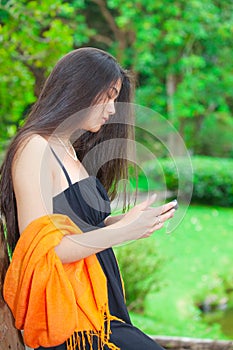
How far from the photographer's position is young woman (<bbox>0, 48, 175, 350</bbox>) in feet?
4.87

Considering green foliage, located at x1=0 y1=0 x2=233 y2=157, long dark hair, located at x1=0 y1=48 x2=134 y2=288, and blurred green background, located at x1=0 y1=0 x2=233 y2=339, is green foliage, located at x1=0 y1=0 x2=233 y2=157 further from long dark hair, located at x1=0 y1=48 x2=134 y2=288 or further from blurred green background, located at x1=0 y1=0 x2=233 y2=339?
long dark hair, located at x1=0 y1=48 x2=134 y2=288

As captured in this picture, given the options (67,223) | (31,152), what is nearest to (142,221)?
(67,223)

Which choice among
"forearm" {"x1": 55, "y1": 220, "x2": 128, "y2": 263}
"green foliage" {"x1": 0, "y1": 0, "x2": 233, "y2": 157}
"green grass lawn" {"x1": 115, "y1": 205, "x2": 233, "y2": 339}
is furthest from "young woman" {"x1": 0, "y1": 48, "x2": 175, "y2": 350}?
"green foliage" {"x1": 0, "y1": 0, "x2": 233, "y2": 157}

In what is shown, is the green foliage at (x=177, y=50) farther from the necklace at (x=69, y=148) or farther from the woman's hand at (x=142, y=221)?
the woman's hand at (x=142, y=221)

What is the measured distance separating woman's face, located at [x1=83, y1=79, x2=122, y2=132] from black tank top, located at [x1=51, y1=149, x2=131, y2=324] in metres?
0.12

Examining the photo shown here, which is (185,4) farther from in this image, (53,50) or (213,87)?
(53,50)

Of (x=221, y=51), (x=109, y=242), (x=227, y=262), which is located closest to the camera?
(x=109, y=242)

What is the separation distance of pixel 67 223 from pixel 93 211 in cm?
11

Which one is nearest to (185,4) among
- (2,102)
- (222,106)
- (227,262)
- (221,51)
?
(221,51)

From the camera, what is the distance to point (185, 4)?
10.2 m

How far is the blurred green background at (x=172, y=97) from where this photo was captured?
403 centimetres

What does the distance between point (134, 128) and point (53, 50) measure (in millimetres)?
2227

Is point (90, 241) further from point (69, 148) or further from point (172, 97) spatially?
point (172, 97)

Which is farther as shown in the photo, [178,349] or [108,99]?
[178,349]
